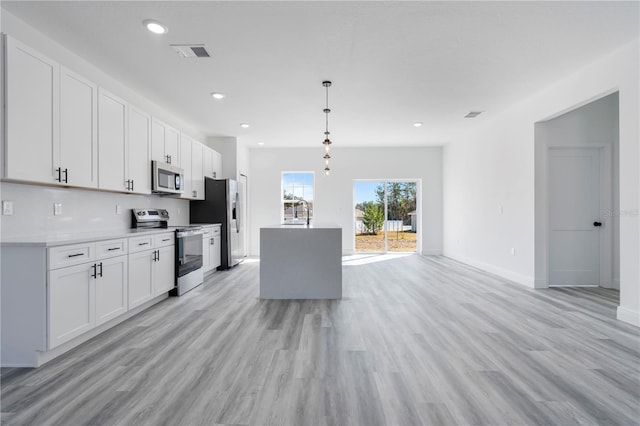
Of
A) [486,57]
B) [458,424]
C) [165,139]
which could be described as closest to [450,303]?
[458,424]

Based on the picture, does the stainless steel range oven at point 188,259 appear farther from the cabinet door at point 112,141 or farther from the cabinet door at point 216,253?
the cabinet door at point 112,141

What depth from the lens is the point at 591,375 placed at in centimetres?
211

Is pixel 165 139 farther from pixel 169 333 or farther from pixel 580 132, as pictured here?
pixel 580 132

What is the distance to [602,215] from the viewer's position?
457 centimetres

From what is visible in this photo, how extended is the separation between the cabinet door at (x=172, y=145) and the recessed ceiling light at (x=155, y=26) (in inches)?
76.6

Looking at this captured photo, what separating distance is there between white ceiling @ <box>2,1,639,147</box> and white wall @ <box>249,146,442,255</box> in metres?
3.00

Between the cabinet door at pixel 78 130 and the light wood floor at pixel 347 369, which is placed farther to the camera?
the cabinet door at pixel 78 130

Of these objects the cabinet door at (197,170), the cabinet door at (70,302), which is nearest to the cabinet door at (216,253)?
the cabinet door at (197,170)

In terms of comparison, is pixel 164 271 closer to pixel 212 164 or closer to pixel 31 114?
pixel 31 114

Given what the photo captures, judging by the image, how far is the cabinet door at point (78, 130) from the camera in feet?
8.74

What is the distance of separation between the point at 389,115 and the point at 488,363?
413 centimetres

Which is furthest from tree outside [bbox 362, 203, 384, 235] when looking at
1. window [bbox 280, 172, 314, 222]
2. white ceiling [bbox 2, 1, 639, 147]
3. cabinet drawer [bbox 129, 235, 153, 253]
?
cabinet drawer [bbox 129, 235, 153, 253]

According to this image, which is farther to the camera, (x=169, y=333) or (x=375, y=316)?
(x=375, y=316)

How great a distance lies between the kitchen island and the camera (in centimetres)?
405
